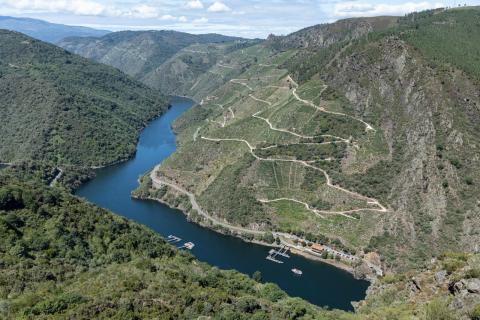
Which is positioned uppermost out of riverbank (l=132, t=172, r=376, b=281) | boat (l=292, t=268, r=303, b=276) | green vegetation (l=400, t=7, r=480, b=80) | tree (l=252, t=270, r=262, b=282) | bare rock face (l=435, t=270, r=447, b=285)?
green vegetation (l=400, t=7, r=480, b=80)

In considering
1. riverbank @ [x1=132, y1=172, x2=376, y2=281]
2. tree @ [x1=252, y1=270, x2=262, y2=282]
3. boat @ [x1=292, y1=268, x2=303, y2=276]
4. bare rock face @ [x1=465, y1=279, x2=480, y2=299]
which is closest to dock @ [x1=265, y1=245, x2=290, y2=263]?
riverbank @ [x1=132, y1=172, x2=376, y2=281]

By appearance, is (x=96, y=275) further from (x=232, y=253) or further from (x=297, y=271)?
(x=232, y=253)

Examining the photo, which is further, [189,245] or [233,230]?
[233,230]

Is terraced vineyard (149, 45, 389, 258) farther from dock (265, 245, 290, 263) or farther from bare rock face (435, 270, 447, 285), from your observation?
bare rock face (435, 270, 447, 285)

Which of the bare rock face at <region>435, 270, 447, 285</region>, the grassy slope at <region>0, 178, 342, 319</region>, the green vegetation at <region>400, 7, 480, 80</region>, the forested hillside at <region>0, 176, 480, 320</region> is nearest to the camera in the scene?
the bare rock face at <region>435, 270, 447, 285</region>

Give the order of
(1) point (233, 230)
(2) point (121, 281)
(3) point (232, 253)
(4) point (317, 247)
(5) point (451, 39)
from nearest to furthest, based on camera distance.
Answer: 1. (2) point (121, 281)
2. (4) point (317, 247)
3. (3) point (232, 253)
4. (1) point (233, 230)
5. (5) point (451, 39)

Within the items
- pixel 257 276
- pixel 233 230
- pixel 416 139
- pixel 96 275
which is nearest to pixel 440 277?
pixel 96 275

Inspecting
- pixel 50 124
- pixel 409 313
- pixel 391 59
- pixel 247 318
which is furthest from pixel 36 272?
pixel 50 124

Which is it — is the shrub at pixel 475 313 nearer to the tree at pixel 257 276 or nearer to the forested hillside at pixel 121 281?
the forested hillside at pixel 121 281
